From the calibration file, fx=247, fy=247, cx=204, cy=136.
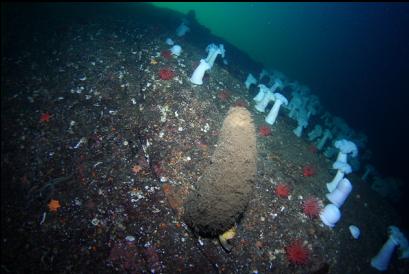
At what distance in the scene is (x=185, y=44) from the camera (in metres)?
10.2

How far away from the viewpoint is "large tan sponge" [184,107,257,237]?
179 inches

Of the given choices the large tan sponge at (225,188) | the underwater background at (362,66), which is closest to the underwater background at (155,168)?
the large tan sponge at (225,188)

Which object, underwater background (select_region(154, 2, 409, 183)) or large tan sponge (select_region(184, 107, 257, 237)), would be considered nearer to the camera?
large tan sponge (select_region(184, 107, 257, 237))

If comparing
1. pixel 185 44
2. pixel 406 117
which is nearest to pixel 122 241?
pixel 185 44

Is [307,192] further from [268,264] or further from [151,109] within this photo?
[151,109]

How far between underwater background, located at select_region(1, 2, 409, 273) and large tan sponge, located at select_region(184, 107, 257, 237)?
0.08ft

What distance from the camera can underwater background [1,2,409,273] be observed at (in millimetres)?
4598

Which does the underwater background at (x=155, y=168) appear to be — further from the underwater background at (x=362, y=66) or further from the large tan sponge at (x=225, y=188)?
the underwater background at (x=362, y=66)

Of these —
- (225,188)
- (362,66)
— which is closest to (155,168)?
(225,188)

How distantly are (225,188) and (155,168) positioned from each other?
1.82 m

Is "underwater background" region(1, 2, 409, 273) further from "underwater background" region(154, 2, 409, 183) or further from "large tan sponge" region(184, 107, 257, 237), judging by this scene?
"underwater background" region(154, 2, 409, 183)

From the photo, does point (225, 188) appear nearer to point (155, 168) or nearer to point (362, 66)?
point (155, 168)

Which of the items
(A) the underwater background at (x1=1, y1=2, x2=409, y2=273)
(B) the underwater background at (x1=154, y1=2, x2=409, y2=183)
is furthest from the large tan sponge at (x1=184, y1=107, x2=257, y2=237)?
(B) the underwater background at (x1=154, y1=2, x2=409, y2=183)

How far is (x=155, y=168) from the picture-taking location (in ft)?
18.4
